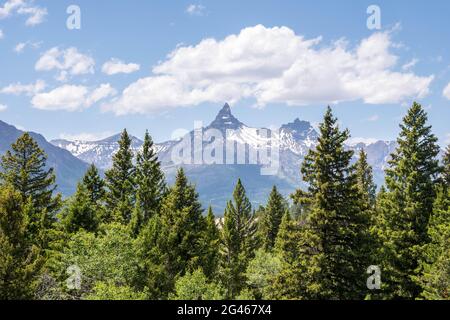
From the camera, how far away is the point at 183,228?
43875 millimetres

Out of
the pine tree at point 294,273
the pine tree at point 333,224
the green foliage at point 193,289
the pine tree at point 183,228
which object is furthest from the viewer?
the pine tree at point 183,228

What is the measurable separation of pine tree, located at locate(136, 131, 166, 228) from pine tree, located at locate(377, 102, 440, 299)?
26128mm

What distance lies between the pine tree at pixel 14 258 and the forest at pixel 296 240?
0.07 meters

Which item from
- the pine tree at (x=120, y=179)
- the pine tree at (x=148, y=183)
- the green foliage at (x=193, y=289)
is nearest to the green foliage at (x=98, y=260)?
the green foliage at (x=193, y=289)

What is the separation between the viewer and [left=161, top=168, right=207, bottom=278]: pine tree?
42.9 metres

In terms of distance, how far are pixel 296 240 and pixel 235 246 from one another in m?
32.0

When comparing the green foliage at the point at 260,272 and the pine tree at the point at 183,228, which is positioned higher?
the pine tree at the point at 183,228

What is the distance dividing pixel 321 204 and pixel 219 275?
3004 centimetres

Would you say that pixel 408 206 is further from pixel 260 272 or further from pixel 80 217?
pixel 80 217

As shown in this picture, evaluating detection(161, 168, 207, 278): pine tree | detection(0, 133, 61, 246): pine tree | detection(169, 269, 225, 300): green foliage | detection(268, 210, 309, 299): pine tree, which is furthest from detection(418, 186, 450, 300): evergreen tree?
detection(0, 133, 61, 246): pine tree

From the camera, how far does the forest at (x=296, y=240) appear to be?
29.9m

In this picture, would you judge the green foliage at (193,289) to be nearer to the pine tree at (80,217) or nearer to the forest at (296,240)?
the forest at (296,240)

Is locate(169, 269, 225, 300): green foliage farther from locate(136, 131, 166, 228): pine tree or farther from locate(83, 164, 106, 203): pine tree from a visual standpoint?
locate(83, 164, 106, 203): pine tree
